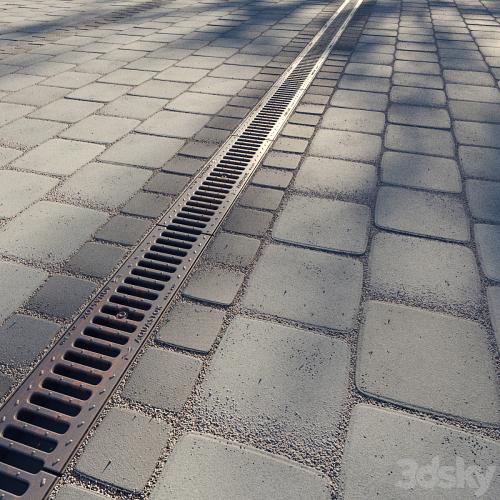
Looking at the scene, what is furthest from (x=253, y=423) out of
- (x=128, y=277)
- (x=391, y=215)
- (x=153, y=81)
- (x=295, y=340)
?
(x=153, y=81)

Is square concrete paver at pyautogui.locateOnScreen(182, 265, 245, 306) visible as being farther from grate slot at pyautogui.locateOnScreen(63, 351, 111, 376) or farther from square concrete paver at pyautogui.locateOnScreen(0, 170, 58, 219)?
square concrete paver at pyautogui.locateOnScreen(0, 170, 58, 219)

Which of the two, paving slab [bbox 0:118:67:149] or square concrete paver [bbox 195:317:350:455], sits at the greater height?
paving slab [bbox 0:118:67:149]

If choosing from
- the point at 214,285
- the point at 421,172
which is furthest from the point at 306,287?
the point at 421,172

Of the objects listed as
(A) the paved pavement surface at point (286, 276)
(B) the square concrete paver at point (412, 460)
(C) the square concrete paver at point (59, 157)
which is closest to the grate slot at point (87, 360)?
(A) the paved pavement surface at point (286, 276)

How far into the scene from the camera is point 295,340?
1.42m

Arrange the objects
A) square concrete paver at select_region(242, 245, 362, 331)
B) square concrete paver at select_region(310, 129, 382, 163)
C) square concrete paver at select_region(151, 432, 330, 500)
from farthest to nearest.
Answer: square concrete paver at select_region(310, 129, 382, 163)
square concrete paver at select_region(242, 245, 362, 331)
square concrete paver at select_region(151, 432, 330, 500)

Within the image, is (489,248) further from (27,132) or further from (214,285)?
(27,132)

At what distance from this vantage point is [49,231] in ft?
6.31

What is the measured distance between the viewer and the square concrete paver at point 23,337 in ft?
4.49

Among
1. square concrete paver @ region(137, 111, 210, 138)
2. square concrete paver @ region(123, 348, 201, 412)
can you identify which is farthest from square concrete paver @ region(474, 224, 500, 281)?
square concrete paver @ region(137, 111, 210, 138)

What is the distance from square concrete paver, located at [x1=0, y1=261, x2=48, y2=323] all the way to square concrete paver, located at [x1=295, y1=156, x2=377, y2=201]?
133 cm

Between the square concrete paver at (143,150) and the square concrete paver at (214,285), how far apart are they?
3.29 ft

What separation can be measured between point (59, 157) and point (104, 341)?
1530mm

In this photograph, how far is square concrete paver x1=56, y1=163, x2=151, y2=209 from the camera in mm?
2141
